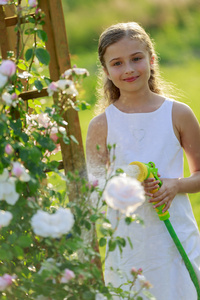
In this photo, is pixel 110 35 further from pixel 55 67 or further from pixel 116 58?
pixel 55 67

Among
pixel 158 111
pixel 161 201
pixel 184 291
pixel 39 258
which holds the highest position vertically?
pixel 158 111

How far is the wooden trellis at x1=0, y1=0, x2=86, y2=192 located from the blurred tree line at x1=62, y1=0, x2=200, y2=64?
9.47 m

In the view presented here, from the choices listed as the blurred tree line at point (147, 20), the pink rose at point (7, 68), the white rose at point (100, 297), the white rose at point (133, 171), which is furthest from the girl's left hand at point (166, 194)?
the blurred tree line at point (147, 20)

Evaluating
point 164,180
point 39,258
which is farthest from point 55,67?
point 39,258

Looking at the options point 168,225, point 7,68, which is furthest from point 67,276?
point 168,225

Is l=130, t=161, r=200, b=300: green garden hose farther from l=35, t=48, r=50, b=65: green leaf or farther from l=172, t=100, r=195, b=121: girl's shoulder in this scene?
l=35, t=48, r=50, b=65: green leaf

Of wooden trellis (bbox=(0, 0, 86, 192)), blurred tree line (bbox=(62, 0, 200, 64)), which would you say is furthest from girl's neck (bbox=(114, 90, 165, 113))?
blurred tree line (bbox=(62, 0, 200, 64))

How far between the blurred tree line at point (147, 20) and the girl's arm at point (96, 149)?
9.36 meters

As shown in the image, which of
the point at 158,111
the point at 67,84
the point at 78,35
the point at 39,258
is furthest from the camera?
the point at 78,35

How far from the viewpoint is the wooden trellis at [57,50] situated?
205 centimetres

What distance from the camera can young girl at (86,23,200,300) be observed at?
2.10 m

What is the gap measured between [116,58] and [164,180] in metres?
0.50

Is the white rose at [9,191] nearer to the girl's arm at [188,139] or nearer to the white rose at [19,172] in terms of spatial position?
the white rose at [19,172]

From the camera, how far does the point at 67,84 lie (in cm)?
170
